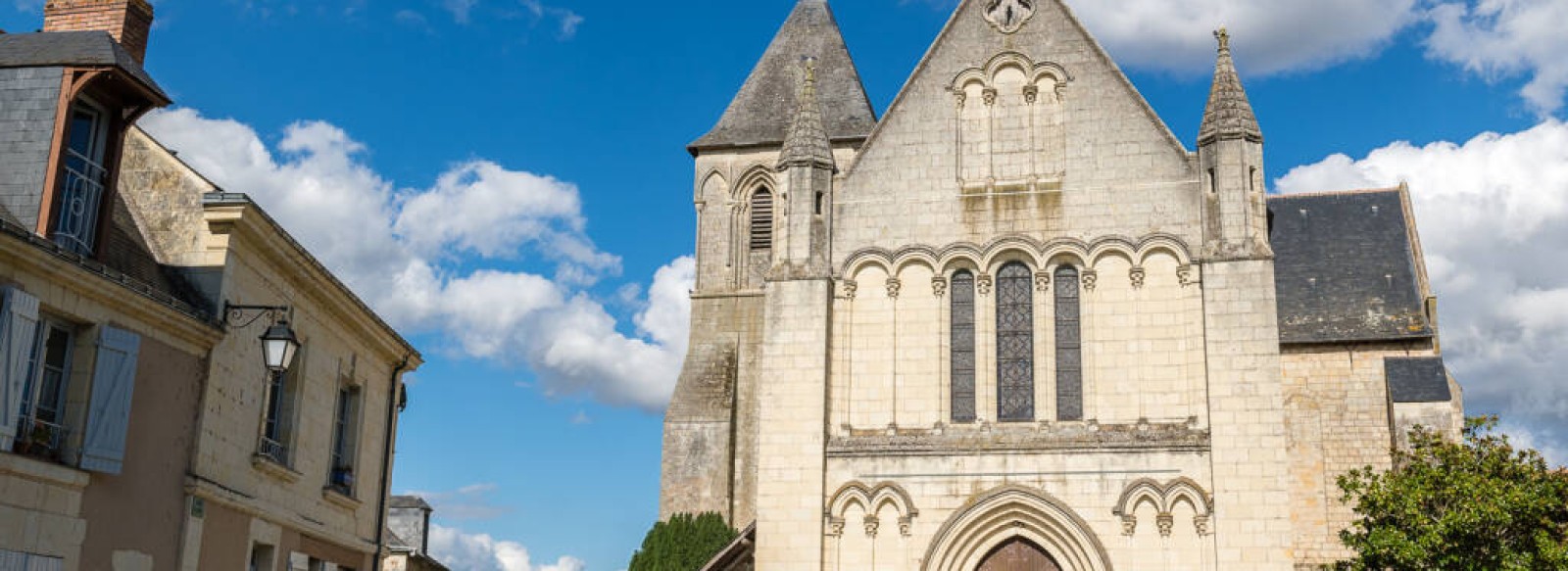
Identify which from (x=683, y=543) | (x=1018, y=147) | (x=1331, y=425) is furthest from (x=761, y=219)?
(x=1331, y=425)

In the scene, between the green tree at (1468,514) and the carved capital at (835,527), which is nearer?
the green tree at (1468,514)

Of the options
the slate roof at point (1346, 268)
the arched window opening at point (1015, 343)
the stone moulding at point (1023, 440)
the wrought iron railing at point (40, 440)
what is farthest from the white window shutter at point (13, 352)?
the slate roof at point (1346, 268)

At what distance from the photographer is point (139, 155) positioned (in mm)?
13914

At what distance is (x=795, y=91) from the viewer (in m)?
33.2

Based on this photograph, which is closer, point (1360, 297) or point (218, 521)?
point (218, 521)

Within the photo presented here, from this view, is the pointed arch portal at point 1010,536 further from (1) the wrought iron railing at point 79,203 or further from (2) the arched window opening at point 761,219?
(2) the arched window opening at point 761,219

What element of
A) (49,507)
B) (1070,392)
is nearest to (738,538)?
(1070,392)

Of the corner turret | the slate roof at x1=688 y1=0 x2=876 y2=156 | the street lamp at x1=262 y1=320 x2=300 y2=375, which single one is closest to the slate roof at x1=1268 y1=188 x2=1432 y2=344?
the corner turret

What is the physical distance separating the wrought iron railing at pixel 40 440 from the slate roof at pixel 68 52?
311 cm

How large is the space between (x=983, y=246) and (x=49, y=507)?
43.2 ft

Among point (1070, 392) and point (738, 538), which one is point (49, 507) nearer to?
point (738, 538)

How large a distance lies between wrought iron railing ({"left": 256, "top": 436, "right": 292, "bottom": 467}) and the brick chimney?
14.0 ft

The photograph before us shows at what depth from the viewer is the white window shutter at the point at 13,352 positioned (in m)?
9.84

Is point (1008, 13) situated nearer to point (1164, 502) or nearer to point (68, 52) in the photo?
point (1164, 502)
